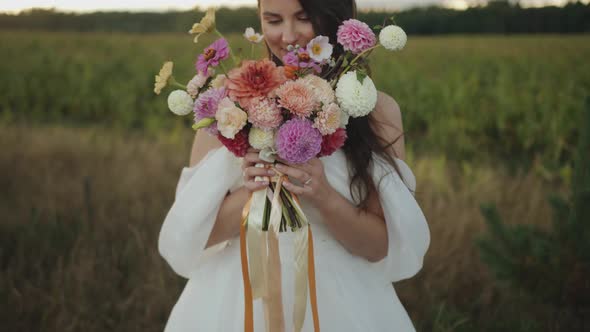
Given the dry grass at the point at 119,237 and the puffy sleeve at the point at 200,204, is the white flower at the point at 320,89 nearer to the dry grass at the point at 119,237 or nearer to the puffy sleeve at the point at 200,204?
the puffy sleeve at the point at 200,204

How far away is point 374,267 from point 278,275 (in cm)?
44

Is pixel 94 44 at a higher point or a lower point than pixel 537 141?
higher

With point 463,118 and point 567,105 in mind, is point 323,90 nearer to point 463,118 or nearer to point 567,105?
point 567,105

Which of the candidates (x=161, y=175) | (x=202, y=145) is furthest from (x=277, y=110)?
(x=161, y=175)

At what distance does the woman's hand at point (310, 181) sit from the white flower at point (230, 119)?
0.61ft

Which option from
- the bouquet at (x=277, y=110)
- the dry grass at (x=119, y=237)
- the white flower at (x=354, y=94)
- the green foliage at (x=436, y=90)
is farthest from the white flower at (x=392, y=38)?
the green foliage at (x=436, y=90)

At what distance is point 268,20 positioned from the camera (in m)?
1.68

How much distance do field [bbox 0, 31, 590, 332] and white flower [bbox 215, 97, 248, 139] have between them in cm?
98

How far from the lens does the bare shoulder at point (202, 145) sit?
180 cm

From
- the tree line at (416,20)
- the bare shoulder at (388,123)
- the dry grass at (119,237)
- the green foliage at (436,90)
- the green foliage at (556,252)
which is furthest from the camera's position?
the green foliage at (436,90)

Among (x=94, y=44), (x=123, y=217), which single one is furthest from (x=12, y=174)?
(x=94, y=44)

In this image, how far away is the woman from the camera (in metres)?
1.65

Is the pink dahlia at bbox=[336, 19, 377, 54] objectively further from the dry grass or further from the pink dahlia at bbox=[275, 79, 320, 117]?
the dry grass

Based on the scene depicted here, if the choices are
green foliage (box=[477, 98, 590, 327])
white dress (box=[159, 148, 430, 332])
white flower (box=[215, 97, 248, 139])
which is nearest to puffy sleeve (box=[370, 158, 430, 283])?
white dress (box=[159, 148, 430, 332])
